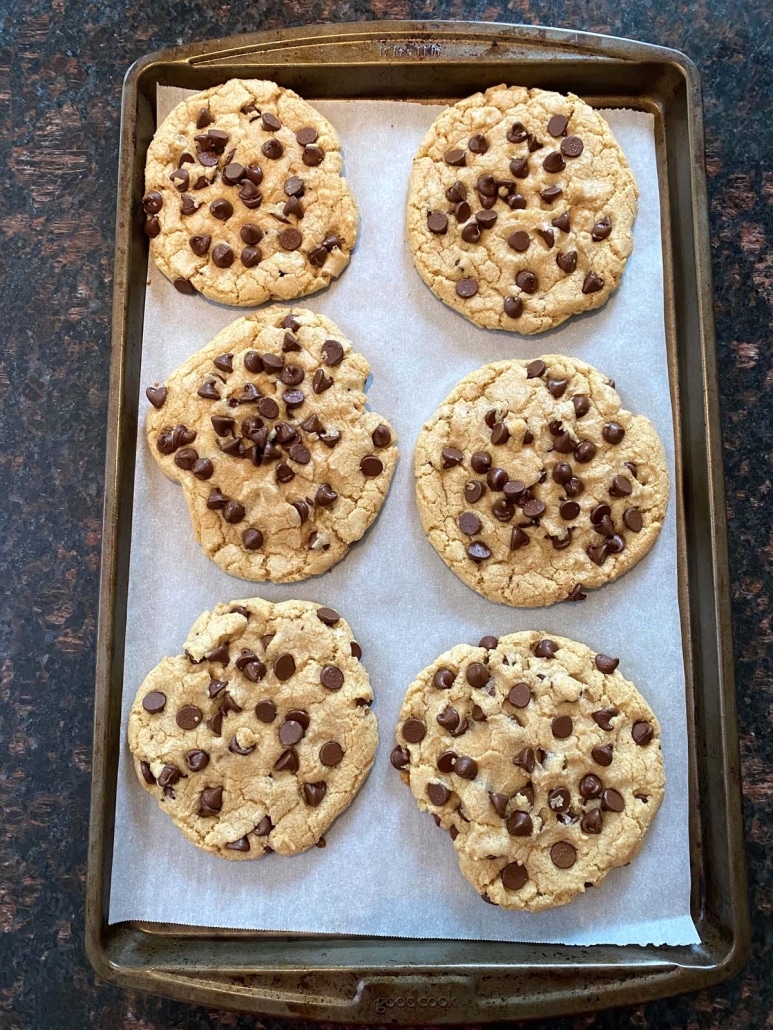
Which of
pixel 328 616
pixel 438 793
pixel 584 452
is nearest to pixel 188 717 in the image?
pixel 328 616

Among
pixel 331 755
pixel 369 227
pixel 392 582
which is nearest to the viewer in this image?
pixel 331 755

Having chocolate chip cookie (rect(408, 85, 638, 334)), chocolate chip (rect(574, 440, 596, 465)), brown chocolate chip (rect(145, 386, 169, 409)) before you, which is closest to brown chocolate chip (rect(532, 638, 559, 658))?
chocolate chip (rect(574, 440, 596, 465))

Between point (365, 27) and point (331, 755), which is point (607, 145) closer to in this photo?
point (365, 27)

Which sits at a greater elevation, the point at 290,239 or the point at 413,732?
the point at 290,239

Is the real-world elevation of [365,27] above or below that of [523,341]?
above

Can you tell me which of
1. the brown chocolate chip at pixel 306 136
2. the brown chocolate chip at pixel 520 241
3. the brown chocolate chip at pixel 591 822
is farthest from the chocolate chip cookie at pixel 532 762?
the brown chocolate chip at pixel 306 136

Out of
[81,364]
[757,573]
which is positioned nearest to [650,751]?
[757,573]

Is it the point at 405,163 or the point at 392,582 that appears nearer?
the point at 392,582

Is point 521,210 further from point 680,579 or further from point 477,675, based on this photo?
point 477,675
